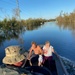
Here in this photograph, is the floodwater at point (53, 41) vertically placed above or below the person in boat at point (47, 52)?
below

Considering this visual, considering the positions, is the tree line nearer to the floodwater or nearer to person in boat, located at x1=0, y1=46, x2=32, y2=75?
the floodwater

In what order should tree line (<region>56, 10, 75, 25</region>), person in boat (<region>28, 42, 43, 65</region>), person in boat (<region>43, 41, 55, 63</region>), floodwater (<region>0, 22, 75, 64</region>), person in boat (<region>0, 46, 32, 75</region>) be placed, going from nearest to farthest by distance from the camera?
person in boat (<region>0, 46, 32, 75</region>)
person in boat (<region>28, 42, 43, 65</region>)
person in boat (<region>43, 41, 55, 63</region>)
floodwater (<region>0, 22, 75, 64</region>)
tree line (<region>56, 10, 75, 25</region>)

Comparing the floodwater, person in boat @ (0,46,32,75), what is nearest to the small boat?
person in boat @ (0,46,32,75)

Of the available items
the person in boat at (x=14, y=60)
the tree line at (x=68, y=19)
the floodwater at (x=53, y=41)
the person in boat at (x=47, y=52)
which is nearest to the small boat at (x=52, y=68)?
the person in boat at (x=47, y=52)

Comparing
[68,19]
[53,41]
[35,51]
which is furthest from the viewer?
[68,19]

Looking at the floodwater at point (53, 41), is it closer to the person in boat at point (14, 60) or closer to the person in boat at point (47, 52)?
the person in boat at point (47, 52)

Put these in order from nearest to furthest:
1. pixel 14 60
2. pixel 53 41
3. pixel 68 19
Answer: pixel 14 60 < pixel 53 41 < pixel 68 19

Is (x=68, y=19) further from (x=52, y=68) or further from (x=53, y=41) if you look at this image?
(x=52, y=68)

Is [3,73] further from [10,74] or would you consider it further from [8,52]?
[8,52]

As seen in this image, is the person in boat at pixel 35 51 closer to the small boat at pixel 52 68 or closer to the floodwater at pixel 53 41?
the small boat at pixel 52 68

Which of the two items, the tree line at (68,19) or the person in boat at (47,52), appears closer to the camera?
the person in boat at (47,52)

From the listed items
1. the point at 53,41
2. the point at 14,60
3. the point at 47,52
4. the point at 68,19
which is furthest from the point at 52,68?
the point at 68,19

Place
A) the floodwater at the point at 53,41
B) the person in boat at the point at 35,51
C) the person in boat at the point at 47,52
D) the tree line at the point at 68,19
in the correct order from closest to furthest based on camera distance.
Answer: the person in boat at the point at 35,51 → the person in boat at the point at 47,52 → the floodwater at the point at 53,41 → the tree line at the point at 68,19

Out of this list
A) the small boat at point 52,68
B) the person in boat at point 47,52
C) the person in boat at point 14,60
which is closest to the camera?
the person in boat at point 14,60
